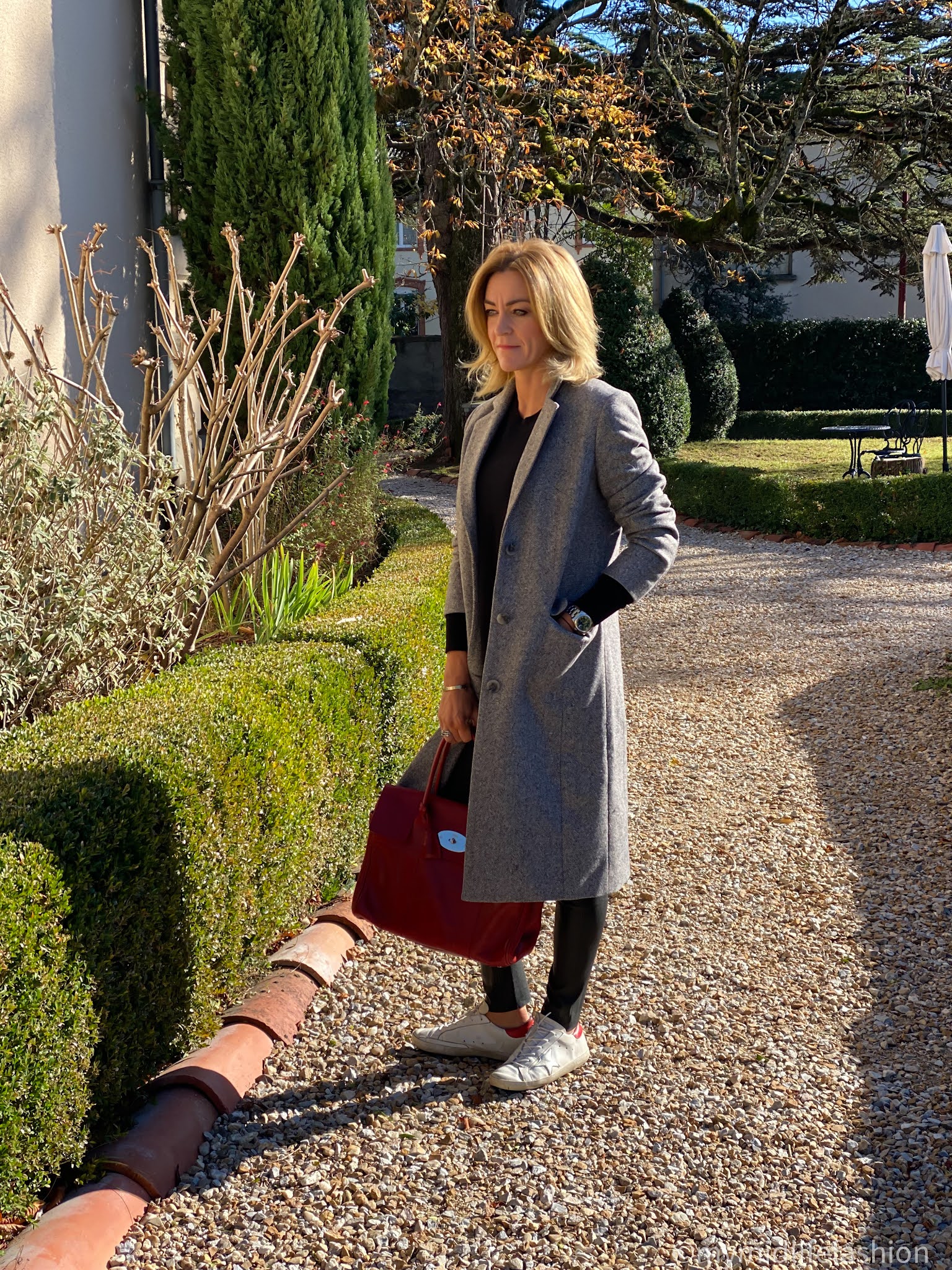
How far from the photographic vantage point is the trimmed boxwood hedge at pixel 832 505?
11.0 m

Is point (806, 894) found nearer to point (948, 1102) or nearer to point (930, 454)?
point (948, 1102)

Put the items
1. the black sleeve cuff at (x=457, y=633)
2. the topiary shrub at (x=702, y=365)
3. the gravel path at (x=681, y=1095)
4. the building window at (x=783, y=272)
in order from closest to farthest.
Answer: the gravel path at (x=681, y=1095) → the black sleeve cuff at (x=457, y=633) → the topiary shrub at (x=702, y=365) → the building window at (x=783, y=272)

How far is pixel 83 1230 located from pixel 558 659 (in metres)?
1.40

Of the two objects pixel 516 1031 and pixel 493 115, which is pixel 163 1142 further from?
pixel 493 115

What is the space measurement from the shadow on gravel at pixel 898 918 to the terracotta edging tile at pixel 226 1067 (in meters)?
1.38

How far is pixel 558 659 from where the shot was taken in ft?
8.04

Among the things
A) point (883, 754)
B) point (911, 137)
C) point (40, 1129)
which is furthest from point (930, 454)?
point (40, 1129)

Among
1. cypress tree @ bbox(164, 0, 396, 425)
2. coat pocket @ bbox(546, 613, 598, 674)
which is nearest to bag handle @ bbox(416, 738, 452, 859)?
coat pocket @ bbox(546, 613, 598, 674)

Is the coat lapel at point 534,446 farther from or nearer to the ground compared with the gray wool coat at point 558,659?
farther from the ground

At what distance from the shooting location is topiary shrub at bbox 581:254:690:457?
1555cm

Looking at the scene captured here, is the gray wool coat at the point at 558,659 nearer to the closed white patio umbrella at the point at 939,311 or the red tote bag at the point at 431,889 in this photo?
the red tote bag at the point at 431,889

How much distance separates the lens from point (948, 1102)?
2676mm

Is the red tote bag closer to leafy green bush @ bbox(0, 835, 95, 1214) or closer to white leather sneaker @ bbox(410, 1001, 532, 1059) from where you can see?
white leather sneaker @ bbox(410, 1001, 532, 1059)

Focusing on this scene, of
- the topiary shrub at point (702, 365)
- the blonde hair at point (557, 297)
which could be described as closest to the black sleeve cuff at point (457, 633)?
the blonde hair at point (557, 297)
